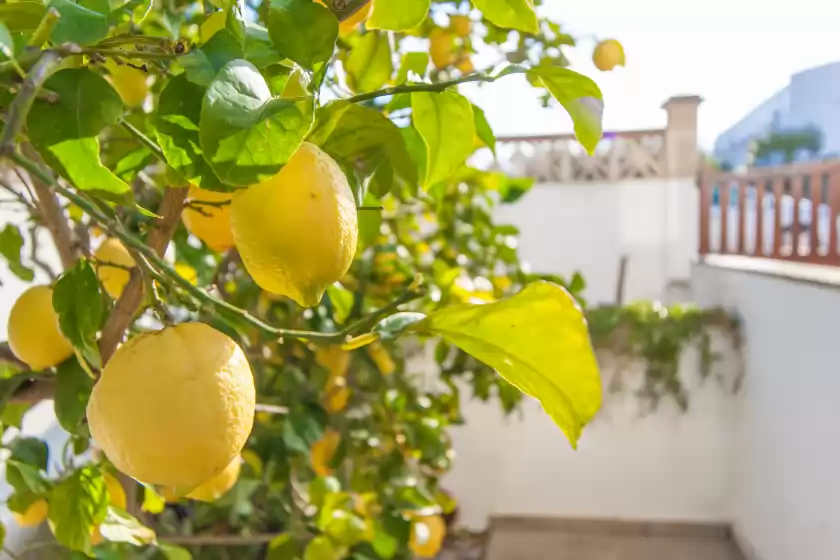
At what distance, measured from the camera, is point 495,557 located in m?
2.26

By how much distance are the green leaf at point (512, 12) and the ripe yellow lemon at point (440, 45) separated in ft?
2.09

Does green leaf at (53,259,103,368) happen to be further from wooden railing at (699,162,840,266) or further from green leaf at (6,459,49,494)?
wooden railing at (699,162,840,266)

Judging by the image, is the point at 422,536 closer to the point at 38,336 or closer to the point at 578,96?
the point at 38,336

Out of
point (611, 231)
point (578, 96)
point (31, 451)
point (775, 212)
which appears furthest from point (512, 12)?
point (611, 231)

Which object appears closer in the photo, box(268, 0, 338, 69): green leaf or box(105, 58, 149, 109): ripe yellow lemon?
box(268, 0, 338, 69): green leaf

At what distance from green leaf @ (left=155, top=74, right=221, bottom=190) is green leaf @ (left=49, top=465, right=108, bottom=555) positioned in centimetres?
26

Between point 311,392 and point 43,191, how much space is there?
1.65ft

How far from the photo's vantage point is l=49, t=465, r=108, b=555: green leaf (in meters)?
0.39

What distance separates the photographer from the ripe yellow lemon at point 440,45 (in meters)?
0.91

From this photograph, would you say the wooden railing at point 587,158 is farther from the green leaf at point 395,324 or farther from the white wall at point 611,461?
the green leaf at point 395,324

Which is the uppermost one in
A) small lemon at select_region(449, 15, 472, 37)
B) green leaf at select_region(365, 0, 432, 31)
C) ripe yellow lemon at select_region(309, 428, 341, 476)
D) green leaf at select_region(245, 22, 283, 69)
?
small lemon at select_region(449, 15, 472, 37)

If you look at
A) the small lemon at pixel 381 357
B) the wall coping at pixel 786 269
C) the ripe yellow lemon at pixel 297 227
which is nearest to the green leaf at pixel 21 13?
the ripe yellow lemon at pixel 297 227

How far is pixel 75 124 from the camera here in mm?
236

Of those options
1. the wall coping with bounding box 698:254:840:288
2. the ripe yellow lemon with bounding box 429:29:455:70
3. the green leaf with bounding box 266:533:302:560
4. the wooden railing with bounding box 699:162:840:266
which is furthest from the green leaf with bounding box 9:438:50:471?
the wooden railing with bounding box 699:162:840:266
